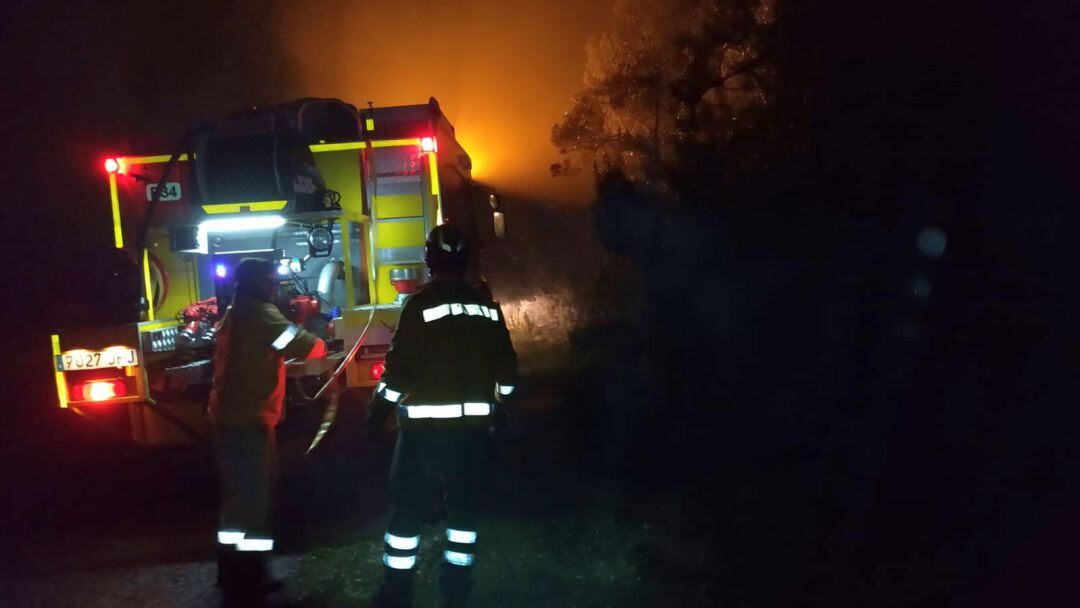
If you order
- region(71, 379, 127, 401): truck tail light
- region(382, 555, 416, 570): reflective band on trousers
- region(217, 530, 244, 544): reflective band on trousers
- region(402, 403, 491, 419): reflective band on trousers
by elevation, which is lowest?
region(217, 530, 244, 544): reflective band on trousers

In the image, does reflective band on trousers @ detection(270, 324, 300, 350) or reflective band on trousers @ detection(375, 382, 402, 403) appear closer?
reflective band on trousers @ detection(375, 382, 402, 403)

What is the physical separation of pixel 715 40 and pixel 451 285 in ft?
21.0

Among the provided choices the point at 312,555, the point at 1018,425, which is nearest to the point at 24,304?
the point at 312,555

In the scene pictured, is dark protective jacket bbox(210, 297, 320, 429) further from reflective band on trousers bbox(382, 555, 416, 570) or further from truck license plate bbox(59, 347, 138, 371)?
truck license plate bbox(59, 347, 138, 371)

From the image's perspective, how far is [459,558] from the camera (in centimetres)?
319

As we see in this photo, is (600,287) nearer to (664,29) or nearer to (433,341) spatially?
(664,29)

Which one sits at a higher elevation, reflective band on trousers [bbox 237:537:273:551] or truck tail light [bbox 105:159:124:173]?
truck tail light [bbox 105:159:124:173]

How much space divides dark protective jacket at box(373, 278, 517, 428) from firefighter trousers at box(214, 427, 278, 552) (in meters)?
0.99

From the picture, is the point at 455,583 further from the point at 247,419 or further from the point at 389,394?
the point at 247,419

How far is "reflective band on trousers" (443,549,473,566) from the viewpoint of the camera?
3186 mm

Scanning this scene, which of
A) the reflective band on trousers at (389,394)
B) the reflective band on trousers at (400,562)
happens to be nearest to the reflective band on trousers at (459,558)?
the reflective band on trousers at (400,562)

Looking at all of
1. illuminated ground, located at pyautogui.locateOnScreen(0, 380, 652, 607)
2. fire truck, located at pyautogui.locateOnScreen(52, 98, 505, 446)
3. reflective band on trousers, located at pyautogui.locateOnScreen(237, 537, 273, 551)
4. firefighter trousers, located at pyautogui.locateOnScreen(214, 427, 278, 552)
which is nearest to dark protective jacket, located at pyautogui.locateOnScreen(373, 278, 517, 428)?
illuminated ground, located at pyautogui.locateOnScreen(0, 380, 652, 607)

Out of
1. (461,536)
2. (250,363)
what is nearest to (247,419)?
(250,363)

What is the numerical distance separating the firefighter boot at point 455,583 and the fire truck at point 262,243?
2.20 m
